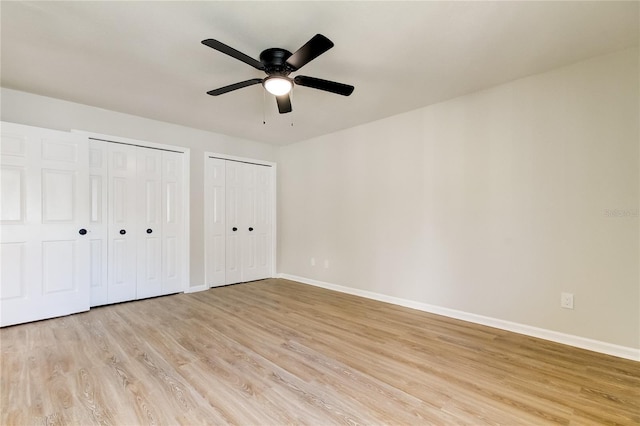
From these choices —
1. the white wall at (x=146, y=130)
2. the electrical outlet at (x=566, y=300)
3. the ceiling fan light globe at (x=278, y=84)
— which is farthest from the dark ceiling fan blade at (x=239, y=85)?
the electrical outlet at (x=566, y=300)

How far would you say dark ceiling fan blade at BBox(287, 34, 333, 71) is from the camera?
1755 mm

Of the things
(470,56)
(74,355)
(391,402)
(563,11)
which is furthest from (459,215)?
(74,355)

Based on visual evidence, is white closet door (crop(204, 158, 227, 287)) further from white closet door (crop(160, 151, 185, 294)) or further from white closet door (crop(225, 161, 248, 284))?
white closet door (crop(160, 151, 185, 294))

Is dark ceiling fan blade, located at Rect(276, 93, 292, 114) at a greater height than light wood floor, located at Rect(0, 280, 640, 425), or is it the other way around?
dark ceiling fan blade, located at Rect(276, 93, 292, 114)

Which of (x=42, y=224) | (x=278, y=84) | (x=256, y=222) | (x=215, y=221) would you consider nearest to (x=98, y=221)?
(x=42, y=224)

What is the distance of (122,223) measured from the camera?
12.6 feet

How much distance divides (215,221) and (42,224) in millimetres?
2037

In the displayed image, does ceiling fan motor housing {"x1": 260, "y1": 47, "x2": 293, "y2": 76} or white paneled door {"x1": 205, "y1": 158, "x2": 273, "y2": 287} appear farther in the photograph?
white paneled door {"x1": 205, "y1": 158, "x2": 273, "y2": 287}

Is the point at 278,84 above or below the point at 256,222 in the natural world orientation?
above

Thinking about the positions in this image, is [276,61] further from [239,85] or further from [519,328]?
[519,328]

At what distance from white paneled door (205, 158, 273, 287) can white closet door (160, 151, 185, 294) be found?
0.39 meters

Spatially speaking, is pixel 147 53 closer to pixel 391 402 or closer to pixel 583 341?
pixel 391 402

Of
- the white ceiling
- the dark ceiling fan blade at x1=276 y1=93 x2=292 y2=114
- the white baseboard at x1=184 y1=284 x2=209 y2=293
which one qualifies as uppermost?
the white ceiling

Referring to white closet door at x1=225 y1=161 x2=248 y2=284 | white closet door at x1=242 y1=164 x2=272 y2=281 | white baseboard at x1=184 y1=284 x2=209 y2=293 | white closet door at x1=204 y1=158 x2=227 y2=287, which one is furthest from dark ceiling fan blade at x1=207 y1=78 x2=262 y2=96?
white baseboard at x1=184 y1=284 x2=209 y2=293
